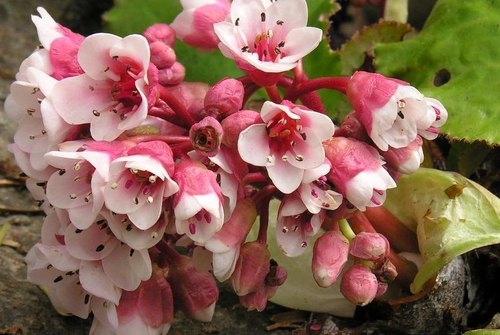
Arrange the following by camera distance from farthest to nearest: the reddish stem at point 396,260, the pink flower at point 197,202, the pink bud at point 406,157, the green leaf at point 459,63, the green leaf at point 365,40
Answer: the green leaf at point 365,40 → the green leaf at point 459,63 → the reddish stem at point 396,260 → the pink bud at point 406,157 → the pink flower at point 197,202

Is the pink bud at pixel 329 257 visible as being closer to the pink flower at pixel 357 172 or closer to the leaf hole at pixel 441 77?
the pink flower at pixel 357 172

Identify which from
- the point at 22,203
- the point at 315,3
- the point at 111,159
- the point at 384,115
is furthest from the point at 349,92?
the point at 22,203

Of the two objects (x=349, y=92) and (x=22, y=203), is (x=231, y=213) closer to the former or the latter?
(x=349, y=92)

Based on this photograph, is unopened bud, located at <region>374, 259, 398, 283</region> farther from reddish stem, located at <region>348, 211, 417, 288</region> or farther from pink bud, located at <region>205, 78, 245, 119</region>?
pink bud, located at <region>205, 78, 245, 119</region>

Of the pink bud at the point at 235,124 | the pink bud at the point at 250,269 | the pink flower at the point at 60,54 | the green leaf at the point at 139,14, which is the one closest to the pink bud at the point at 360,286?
the pink bud at the point at 250,269

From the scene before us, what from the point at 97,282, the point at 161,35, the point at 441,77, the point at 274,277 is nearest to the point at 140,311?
the point at 97,282

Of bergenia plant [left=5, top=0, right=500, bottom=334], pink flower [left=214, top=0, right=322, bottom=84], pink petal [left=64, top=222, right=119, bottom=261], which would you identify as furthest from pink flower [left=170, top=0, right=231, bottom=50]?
pink petal [left=64, top=222, right=119, bottom=261]
